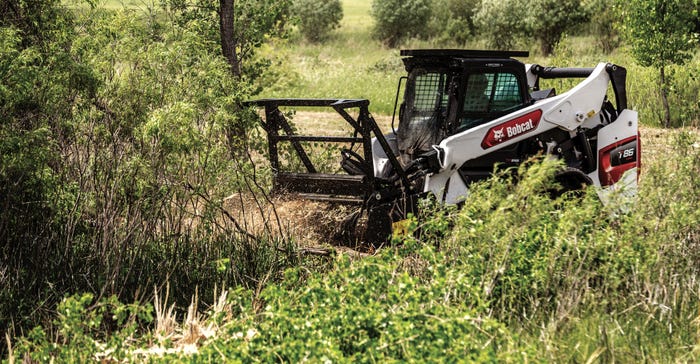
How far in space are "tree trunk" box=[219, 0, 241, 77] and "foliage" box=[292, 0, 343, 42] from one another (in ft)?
129

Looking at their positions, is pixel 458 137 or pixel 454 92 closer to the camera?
pixel 458 137

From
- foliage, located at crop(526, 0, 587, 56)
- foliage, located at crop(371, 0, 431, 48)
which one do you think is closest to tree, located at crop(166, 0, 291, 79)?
foliage, located at crop(526, 0, 587, 56)

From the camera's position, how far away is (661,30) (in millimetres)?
18641

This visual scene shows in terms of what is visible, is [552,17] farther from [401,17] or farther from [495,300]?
[495,300]

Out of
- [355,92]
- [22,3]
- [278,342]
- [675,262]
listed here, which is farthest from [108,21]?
[355,92]

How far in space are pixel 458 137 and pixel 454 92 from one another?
0.51 m

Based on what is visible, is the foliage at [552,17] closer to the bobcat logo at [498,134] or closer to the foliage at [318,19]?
the foliage at [318,19]

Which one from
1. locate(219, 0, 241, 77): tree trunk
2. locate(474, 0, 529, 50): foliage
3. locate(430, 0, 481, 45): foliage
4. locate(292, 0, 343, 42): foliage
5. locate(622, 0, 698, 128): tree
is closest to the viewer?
locate(219, 0, 241, 77): tree trunk

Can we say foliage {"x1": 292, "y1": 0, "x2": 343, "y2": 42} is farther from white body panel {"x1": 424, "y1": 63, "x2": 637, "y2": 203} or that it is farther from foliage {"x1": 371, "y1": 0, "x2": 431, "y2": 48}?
white body panel {"x1": 424, "y1": 63, "x2": 637, "y2": 203}

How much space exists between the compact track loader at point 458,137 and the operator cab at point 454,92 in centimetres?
1

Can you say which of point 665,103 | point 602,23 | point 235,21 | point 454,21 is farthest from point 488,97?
point 454,21

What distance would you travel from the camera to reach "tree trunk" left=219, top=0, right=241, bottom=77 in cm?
1201

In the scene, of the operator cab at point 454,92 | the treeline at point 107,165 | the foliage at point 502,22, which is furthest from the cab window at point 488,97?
the foliage at point 502,22

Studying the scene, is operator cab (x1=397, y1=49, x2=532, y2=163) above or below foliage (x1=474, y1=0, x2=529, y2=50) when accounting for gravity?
above
